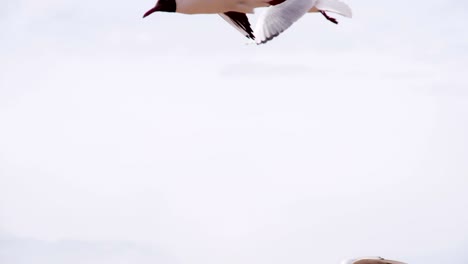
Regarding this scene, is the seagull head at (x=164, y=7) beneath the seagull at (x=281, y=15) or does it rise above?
above

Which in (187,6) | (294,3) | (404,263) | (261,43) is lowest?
(404,263)

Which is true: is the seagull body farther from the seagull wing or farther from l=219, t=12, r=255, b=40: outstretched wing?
the seagull wing

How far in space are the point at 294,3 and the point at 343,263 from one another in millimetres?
2715

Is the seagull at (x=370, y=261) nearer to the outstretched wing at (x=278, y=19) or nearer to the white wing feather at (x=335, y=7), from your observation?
the outstretched wing at (x=278, y=19)

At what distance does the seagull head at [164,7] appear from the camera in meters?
13.5

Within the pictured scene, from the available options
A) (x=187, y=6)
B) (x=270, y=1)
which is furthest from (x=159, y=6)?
(x=270, y=1)

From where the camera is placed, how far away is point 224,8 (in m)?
13.1

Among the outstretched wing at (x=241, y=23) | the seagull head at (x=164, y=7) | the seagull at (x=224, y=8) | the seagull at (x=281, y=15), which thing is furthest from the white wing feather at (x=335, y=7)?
the seagull head at (x=164, y=7)

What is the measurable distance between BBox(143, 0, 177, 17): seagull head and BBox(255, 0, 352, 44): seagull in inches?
73.7

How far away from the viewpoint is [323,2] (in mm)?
12500

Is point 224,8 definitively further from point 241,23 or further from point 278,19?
point 278,19

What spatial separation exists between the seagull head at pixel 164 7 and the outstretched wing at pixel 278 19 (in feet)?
6.81

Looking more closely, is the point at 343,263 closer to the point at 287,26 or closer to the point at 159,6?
the point at 287,26

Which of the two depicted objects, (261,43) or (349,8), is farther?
(349,8)
